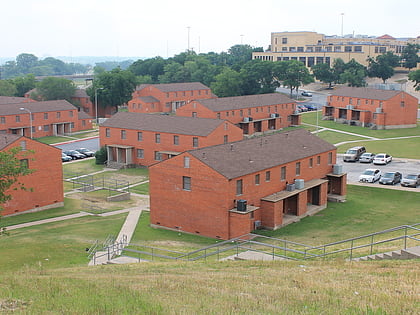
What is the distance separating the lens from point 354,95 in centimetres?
9688

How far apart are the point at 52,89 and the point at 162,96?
2392 centimetres

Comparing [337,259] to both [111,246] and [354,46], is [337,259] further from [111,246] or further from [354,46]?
[354,46]

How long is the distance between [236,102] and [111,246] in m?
59.8

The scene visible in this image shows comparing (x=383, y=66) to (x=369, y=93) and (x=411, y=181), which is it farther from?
(x=411, y=181)

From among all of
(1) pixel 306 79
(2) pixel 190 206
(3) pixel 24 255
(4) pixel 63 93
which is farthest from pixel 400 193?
(4) pixel 63 93

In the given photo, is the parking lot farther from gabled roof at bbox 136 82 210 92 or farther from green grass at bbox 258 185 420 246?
gabled roof at bbox 136 82 210 92

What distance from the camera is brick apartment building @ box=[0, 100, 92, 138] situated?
86.9 metres

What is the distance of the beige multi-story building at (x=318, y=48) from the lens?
165 meters

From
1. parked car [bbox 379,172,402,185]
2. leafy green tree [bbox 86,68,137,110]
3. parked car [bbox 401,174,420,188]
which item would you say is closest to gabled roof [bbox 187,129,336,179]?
parked car [bbox 379,172,402,185]

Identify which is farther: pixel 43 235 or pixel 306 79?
Result: pixel 306 79

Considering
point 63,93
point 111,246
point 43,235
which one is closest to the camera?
point 111,246

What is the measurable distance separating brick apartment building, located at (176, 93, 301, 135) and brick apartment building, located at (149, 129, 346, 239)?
132ft

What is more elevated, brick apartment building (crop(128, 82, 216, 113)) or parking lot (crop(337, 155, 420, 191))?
brick apartment building (crop(128, 82, 216, 113))

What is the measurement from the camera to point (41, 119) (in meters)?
92.2
